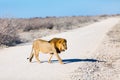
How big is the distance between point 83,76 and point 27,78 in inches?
73.0

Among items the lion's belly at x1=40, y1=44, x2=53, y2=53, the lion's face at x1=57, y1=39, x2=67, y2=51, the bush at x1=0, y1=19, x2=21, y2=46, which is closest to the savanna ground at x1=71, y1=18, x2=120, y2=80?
the lion's face at x1=57, y1=39, x2=67, y2=51

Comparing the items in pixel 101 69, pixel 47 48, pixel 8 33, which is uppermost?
pixel 47 48

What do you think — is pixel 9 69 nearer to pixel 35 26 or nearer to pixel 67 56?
pixel 67 56

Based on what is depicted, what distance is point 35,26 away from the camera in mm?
58156

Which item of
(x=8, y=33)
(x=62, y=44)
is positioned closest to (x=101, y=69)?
(x=62, y=44)

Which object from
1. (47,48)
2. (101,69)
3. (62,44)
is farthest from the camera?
(47,48)

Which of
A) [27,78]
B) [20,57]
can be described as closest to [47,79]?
[27,78]

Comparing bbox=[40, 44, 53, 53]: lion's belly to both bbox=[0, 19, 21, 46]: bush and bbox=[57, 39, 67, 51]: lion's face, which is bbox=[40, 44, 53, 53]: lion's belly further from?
bbox=[0, 19, 21, 46]: bush

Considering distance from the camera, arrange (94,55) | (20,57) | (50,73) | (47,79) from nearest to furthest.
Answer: (47,79), (50,73), (20,57), (94,55)

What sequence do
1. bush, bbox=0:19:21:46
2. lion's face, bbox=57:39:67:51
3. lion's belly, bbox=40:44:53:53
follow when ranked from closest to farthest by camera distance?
lion's face, bbox=57:39:67:51 < lion's belly, bbox=40:44:53:53 < bush, bbox=0:19:21:46

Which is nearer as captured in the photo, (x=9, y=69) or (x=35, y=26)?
(x=9, y=69)

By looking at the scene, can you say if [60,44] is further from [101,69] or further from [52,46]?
[101,69]

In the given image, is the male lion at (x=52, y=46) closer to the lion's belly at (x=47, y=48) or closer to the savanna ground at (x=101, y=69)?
the lion's belly at (x=47, y=48)

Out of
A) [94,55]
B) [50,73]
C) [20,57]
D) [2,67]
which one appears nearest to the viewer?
[50,73]
